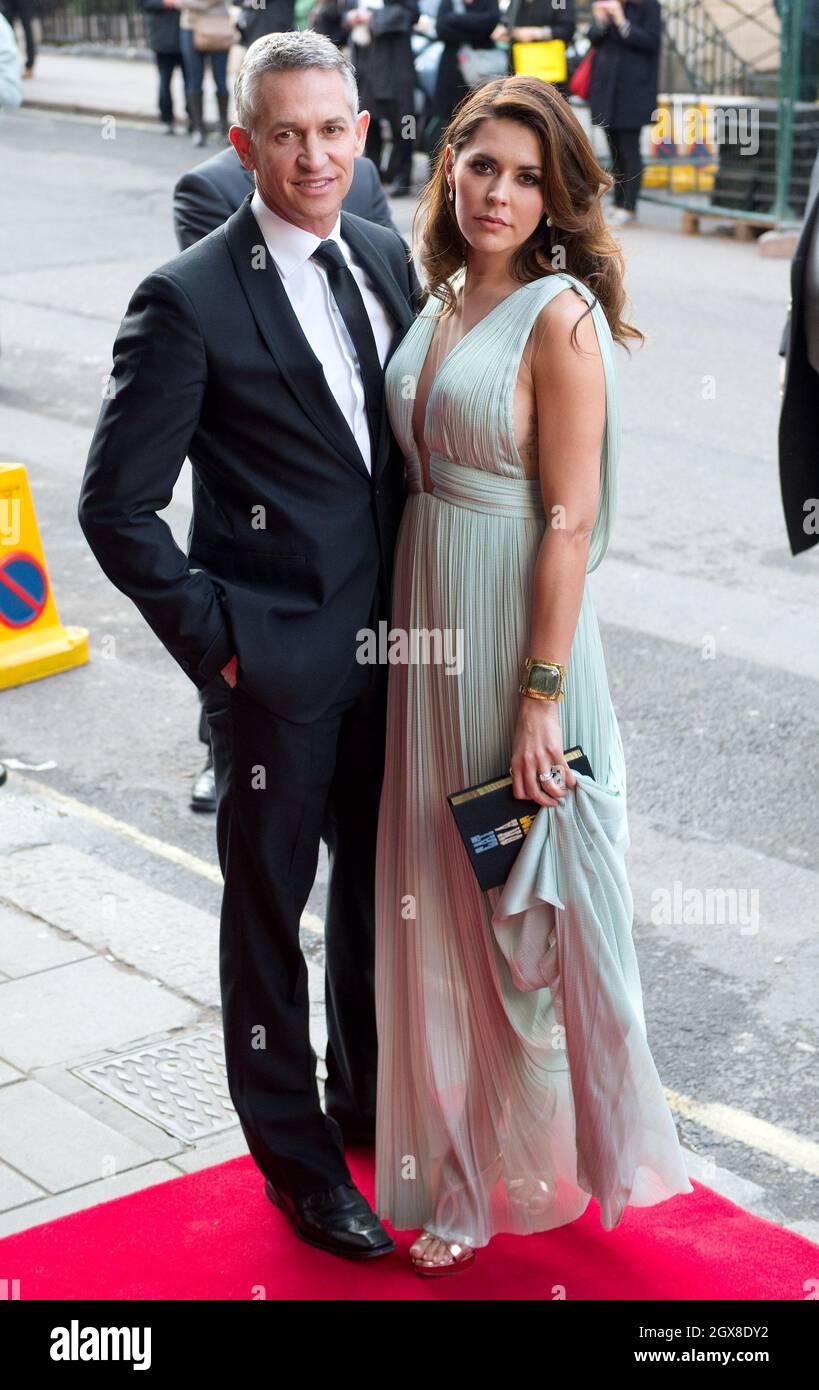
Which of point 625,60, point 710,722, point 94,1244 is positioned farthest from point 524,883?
point 625,60

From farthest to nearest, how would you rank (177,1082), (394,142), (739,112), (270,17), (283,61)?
(270,17)
(394,142)
(739,112)
(177,1082)
(283,61)

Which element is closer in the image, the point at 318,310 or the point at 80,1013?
the point at 318,310

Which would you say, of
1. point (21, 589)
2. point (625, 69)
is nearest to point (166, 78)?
point (625, 69)

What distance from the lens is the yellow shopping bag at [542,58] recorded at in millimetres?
15227

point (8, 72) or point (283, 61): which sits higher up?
point (8, 72)

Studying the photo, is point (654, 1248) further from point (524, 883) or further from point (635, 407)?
point (635, 407)

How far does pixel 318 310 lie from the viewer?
3172mm

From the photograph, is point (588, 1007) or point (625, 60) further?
point (625, 60)

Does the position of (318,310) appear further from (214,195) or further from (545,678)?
(214,195)

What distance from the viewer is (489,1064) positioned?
338cm

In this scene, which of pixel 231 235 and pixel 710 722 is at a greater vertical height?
pixel 231 235

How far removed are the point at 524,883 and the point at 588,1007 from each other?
0.27 metres

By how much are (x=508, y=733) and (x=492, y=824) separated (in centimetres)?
18
